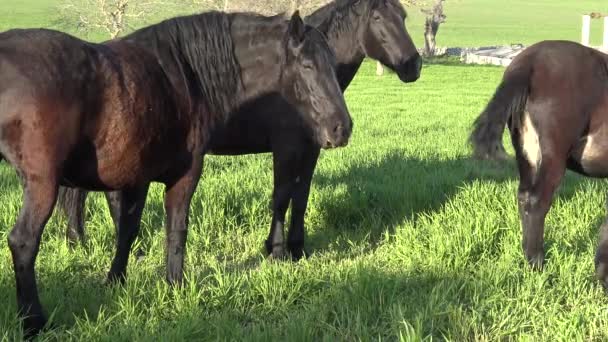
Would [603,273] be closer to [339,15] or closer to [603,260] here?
[603,260]

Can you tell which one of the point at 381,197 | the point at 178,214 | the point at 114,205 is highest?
the point at 178,214

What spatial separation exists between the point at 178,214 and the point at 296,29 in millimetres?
1415

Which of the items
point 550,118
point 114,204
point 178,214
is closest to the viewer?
point 178,214

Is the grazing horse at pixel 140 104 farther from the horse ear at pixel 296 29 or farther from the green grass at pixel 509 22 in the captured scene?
the green grass at pixel 509 22

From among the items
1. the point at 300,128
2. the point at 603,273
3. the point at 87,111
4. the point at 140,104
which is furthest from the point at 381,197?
the point at 87,111

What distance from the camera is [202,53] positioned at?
431cm

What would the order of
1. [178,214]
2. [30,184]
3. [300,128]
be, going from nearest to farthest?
[30,184], [178,214], [300,128]

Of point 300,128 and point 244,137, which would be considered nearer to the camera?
point 300,128

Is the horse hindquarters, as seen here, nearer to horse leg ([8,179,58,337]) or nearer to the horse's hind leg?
horse leg ([8,179,58,337])

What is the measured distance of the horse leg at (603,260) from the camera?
4.41 m

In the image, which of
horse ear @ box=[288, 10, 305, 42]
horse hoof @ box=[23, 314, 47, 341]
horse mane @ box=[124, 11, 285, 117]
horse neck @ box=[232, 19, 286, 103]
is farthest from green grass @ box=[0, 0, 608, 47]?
horse hoof @ box=[23, 314, 47, 341]

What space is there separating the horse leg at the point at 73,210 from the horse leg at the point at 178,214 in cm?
137

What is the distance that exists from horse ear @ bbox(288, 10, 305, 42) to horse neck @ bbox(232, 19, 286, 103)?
0.17 m

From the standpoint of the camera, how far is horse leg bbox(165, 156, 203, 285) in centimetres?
413
